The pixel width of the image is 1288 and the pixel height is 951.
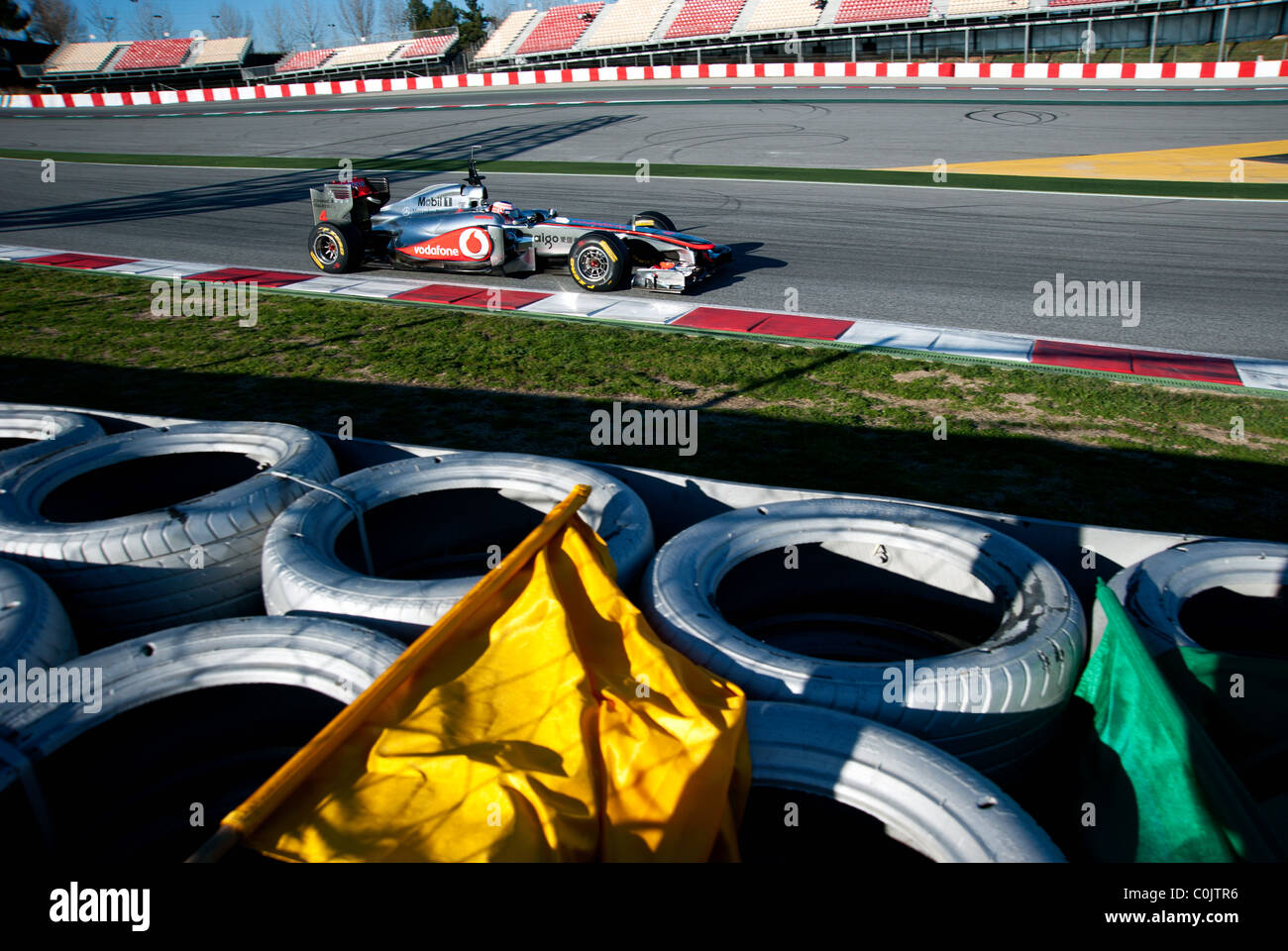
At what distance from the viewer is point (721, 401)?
7613 millimetres

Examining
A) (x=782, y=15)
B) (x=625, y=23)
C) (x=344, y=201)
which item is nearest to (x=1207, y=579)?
(x=344, y=201)

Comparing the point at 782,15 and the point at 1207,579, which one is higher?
the point at 782,15

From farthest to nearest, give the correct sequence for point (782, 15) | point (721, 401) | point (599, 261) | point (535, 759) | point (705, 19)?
1. point (705, 19)
2. point (782, 15)
3. point (599, 261)
4. point (721, 401)
5. point (535, 759)

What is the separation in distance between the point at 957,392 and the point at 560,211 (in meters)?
8.95

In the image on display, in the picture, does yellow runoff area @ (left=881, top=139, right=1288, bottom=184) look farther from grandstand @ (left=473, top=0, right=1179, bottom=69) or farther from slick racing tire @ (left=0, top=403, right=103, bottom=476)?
grandstand @ (left=473, top=0, right=1179, bottom=69)

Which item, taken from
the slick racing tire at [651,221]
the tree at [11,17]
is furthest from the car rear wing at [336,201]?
the tree at [11,17]

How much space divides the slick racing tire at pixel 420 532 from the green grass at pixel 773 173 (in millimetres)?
13855

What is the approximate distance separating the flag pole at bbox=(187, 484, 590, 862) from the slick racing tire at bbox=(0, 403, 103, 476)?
10.0 ft

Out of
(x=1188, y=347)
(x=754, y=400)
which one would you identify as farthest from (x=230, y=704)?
(x=1188, y=347)

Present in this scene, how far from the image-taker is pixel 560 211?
1470 cm

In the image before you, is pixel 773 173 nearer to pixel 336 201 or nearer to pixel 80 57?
pixel 336 201

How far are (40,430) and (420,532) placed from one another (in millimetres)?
2488

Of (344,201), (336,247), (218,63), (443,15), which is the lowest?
(336,247)

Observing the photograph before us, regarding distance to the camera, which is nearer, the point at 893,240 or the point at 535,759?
the point at 535,759
